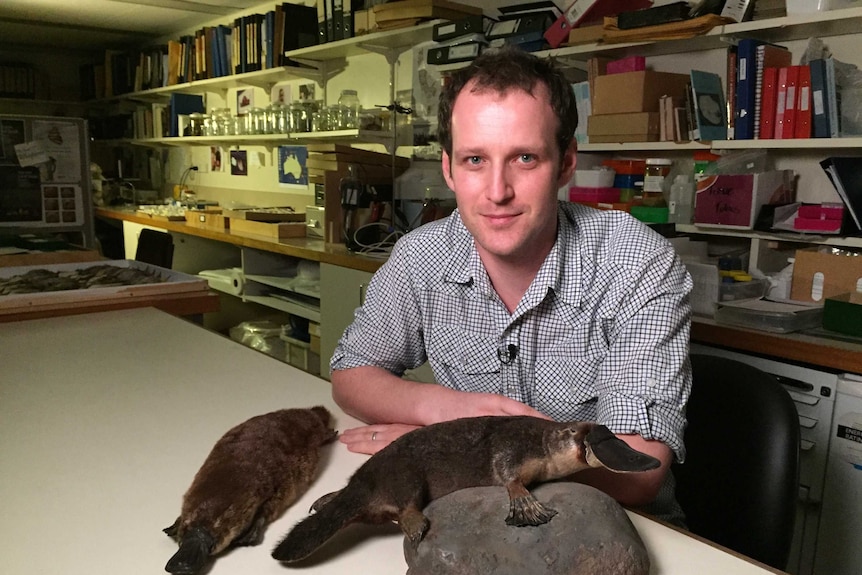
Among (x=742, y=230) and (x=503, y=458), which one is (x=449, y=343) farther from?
(x=742, y=230)

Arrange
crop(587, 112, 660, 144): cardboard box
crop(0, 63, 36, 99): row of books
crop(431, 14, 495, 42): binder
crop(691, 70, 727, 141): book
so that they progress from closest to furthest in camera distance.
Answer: crop(691, 70, 727, 141): book → crop(587, 112, 660, 144): cardboard box → crop(431, 14, 495, 42): binder → crop(0, 63, 36, 99): row of books

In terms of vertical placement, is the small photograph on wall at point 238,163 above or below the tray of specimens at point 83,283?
above

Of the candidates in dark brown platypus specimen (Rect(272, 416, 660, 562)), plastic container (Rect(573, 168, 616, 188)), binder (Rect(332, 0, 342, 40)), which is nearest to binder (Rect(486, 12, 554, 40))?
plastic container (Rect(573, 168, 616, 188))

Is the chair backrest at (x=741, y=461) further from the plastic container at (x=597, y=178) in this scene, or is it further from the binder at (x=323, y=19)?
the binder at (x=323, y=19)

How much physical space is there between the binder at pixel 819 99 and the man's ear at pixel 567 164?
1.25 meters

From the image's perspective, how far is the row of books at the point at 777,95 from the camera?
6.39 ft

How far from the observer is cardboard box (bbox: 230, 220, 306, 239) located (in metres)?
3.58

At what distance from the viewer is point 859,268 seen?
1.91m

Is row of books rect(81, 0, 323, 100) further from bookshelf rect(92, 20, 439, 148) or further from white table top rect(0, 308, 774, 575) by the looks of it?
white table top rect(0, 308, 774, 575)

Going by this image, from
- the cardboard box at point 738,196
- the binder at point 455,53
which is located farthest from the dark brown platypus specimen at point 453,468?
the binder at point 455,53

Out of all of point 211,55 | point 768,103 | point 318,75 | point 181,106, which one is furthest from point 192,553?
point 181,106

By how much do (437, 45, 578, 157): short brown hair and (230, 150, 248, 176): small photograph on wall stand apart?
427 centimetres

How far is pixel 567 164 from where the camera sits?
1.12 m

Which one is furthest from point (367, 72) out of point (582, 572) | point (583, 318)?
point (582, 572)
